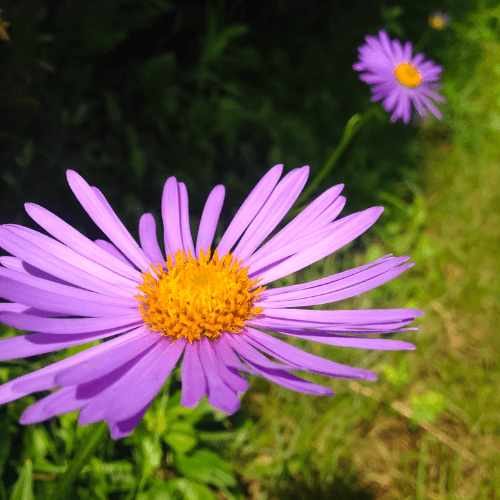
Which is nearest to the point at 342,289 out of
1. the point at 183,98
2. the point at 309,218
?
the point at 309,218

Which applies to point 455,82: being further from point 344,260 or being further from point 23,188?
point 23,188

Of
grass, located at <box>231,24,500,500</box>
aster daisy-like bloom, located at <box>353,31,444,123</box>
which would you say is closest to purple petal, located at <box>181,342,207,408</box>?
grass, located at <box>231,24,500,500</box>

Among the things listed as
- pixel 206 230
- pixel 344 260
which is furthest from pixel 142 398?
pixel 344 260

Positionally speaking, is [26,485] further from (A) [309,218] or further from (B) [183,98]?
(B) [183,98]

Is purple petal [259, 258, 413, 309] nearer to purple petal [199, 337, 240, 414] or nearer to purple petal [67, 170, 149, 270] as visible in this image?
purple petal [199, 337, 240, 414]

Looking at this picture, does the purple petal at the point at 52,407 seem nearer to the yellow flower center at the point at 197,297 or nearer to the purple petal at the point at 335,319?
the yellow flower center at the point at 197,297

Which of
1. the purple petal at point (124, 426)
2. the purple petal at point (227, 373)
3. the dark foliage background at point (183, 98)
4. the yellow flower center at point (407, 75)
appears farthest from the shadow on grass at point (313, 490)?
the yellow flower center at point (407, 75)

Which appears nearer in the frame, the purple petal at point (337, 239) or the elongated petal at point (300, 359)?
the elongated petal at point (300, 359)
